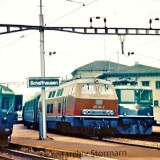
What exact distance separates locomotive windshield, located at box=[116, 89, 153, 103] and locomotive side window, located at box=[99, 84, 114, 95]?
124cm

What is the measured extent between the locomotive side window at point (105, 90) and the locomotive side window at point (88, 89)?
42 centimetres

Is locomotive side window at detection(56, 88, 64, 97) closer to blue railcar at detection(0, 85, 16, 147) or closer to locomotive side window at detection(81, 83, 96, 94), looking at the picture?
locomotive side window at detection(81, 83, 96, 94)

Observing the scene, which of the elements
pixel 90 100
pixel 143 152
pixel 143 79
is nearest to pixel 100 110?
pixel 90 100

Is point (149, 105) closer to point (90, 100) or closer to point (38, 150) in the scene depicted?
point (90, 100)

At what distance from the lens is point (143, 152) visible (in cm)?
1559

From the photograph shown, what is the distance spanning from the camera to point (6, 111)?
17.7 meters

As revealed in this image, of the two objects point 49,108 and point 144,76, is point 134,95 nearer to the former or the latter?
point 49,108

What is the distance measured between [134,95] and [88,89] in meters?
3.39

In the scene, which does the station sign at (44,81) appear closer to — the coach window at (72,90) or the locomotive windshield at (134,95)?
the coach window at (72,90)

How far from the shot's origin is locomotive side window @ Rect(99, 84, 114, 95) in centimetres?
2391

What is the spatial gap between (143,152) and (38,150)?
14.5ft

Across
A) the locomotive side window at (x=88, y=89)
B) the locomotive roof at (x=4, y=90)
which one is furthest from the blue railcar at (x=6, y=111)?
the locomotive side window at (x=88, y=89)

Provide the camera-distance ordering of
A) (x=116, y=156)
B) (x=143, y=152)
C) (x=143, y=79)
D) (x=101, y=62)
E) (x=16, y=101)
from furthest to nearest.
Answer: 1. (x=101, y=62)
2. (x=143, y=79)
3. (x=16, y=101)
4. (x=143, y=152)
5. (x=116, y=156)

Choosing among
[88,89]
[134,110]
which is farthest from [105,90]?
[134,110]
